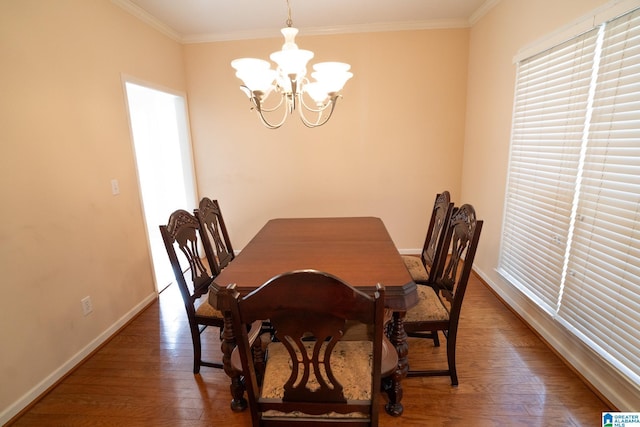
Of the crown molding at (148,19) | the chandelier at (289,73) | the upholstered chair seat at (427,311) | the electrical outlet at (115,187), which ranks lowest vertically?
the upholstered chair seat at (427,311)

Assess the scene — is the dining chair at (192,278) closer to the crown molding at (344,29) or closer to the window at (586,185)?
the window at (586,185)

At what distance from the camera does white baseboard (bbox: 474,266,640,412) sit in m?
1.47

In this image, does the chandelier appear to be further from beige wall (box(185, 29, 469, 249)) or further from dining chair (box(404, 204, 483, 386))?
beige wall (box(185, 29, 469, 249))

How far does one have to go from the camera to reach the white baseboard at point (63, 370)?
1587mm

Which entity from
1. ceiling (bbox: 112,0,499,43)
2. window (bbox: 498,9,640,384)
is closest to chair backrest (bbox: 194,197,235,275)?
ceiling (bbox: 112,0,499,43)

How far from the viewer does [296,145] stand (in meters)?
Result: 3.48

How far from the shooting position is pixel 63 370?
1.87 meters

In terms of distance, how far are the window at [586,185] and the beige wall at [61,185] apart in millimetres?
3206

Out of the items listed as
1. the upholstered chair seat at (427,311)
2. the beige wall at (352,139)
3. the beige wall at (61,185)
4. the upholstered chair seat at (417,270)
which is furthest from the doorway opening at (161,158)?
the upholstered chair seat at (427,311)

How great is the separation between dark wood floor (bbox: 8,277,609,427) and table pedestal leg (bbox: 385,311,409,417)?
0.05m

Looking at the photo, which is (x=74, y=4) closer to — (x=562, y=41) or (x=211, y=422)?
(x=211, y=422)

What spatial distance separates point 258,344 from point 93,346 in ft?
5.35

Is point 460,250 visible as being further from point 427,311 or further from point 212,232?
point 212,232

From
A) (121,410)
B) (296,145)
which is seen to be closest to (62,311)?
(121,410)
